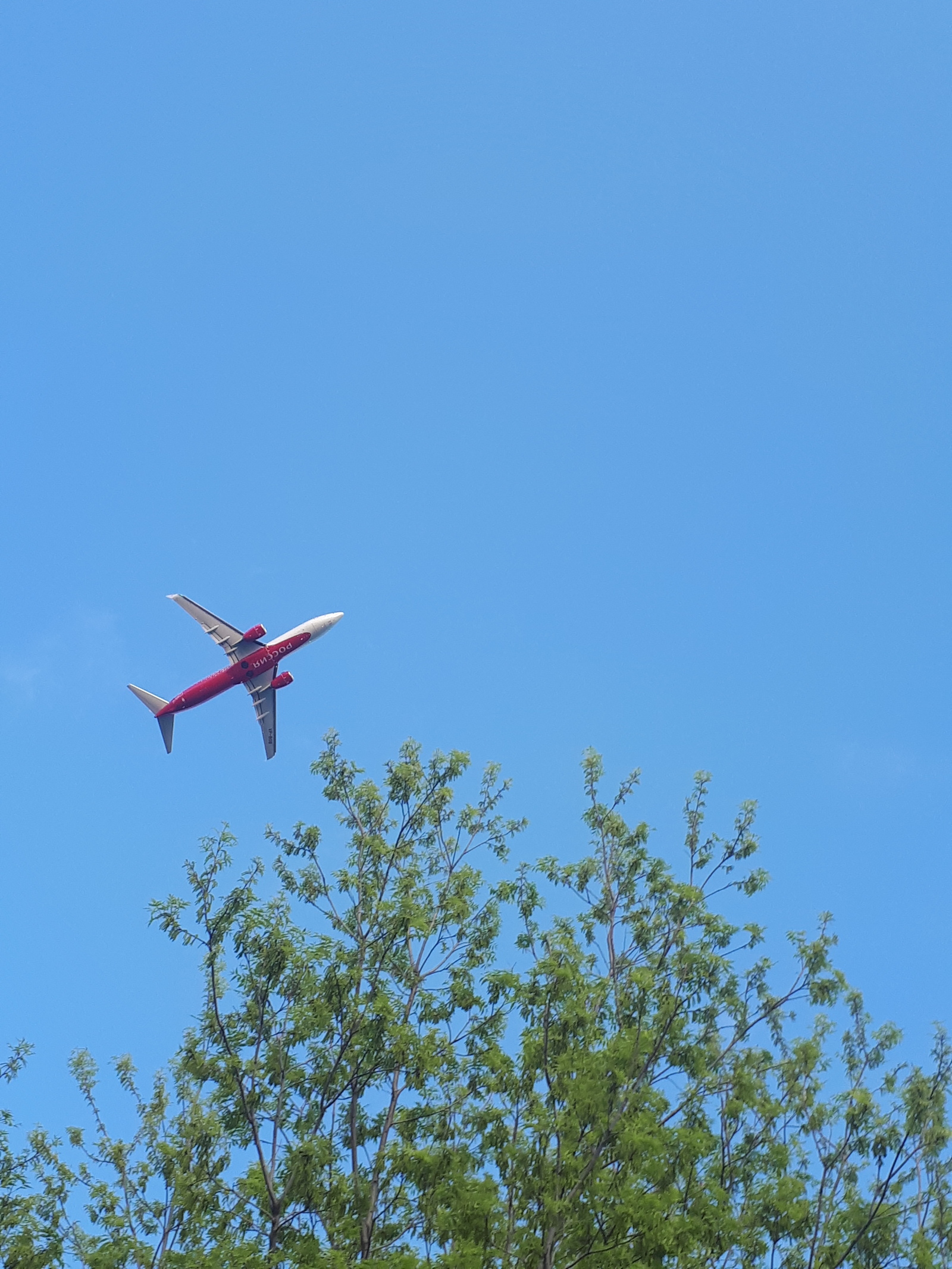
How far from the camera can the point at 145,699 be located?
50719mm

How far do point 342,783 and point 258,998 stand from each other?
502 centimetres

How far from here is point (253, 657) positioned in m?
46.8

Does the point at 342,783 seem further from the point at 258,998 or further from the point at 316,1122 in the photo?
the point at 316,1122

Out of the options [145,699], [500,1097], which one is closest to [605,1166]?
[500,1097]

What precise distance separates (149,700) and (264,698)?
6625 mm

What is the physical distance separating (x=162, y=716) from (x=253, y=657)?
21.7 feet

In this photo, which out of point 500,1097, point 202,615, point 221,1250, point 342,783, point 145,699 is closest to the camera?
point 221,1250

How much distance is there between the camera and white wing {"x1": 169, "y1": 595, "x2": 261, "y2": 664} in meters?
46.7

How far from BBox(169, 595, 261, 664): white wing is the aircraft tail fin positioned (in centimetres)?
519

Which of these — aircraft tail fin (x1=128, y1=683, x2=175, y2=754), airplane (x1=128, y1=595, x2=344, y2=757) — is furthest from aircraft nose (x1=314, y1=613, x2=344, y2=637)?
aircraft tail fin (x1=128, y1=683, x2=175, y2=754)

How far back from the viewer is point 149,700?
166 ft

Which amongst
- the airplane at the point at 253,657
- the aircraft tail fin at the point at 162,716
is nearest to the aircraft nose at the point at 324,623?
the airplane at the point at 253,657

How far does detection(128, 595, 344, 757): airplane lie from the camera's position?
46.8 meters

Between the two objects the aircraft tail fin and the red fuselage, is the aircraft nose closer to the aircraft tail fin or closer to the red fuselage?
A: the red fuselage
